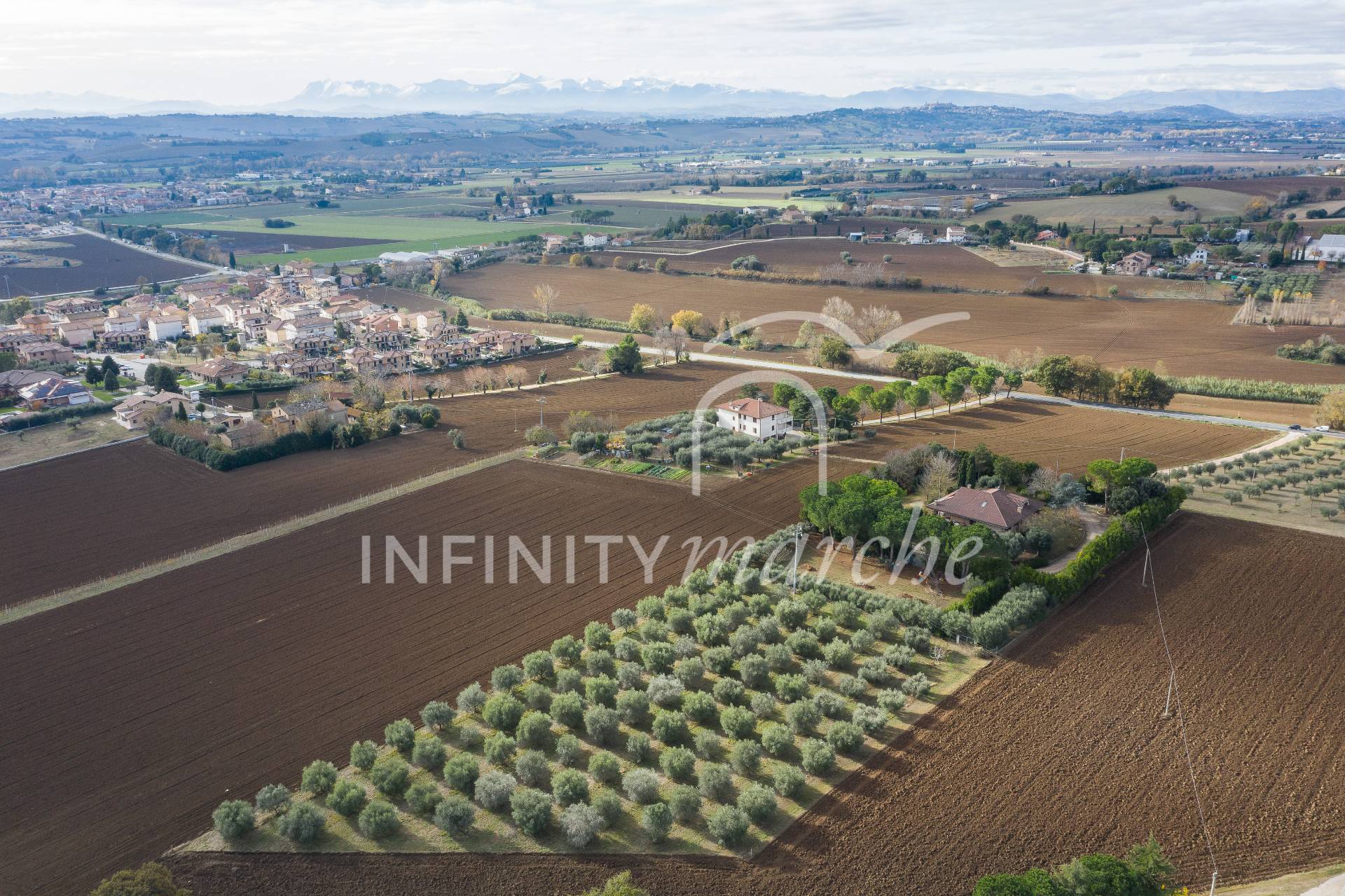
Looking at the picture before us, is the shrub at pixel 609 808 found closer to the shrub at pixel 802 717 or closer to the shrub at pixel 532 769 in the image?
the shrub at pixel 532 769

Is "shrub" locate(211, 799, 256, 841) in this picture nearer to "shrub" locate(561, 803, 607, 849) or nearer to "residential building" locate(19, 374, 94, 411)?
"shrub" locate(561, 803, 607, 849)

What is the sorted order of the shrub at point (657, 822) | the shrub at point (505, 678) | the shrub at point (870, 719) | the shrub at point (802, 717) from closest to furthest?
the shrub at point (657, 822)
the shrub at point (870, 719)
the shrub at point (802, 717)
the shrub at point (505, 678)

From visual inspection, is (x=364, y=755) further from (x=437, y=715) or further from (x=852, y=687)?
(x=852, y=687)

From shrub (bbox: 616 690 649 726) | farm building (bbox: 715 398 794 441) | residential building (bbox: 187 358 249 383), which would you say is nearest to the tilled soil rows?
shrub (bbox: 616 690 649 726)

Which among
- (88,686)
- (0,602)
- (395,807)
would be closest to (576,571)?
(395,807)

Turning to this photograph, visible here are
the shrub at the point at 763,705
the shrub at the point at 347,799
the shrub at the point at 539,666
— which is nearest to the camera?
the shrub at the point at 347,799

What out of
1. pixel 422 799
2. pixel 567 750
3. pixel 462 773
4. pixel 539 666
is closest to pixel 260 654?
pixel 539 666

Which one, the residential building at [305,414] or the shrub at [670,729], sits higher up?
the residential building at [305,414]

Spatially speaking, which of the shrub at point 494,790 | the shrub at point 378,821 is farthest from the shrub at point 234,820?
the shrub at point 494,790
